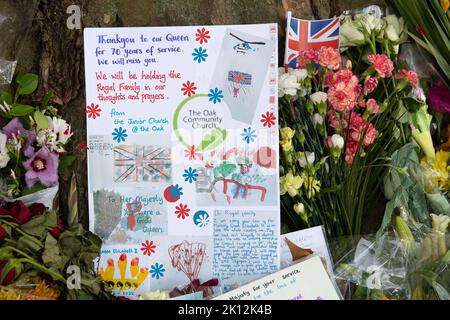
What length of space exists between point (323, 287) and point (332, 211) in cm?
20

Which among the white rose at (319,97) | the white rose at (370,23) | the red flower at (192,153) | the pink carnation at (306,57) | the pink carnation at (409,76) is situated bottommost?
the red flower at (192,153)

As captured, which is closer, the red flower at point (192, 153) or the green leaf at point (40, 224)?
the green leaf at point (40, 224)

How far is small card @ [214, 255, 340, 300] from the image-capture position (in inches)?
51.0

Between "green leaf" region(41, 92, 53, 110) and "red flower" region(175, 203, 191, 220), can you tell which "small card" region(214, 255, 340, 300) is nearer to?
"red flower" region(175, 203, 191, 220)

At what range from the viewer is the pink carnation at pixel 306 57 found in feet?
4.35

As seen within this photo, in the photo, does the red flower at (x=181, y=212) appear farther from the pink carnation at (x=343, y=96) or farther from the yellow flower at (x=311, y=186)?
the pink carnation at (x=343, y=96)

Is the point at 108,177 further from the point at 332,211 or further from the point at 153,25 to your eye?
the point at 332,211

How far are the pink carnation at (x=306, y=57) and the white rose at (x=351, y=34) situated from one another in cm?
11

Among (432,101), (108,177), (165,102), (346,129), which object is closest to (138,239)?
(108,177)

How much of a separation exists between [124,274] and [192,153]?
37cm

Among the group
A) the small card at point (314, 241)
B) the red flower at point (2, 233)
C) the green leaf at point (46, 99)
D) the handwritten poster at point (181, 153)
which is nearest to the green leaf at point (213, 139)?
the handwritten poster at point (181, 153)

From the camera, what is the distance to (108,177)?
4.55 ft

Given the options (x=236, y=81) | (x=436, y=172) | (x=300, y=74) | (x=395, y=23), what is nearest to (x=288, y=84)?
(x=300, y=74)

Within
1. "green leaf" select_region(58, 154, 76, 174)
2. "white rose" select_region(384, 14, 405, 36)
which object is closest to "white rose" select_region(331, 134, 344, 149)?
"white rose" select_region(384, 14, 405, 36)
